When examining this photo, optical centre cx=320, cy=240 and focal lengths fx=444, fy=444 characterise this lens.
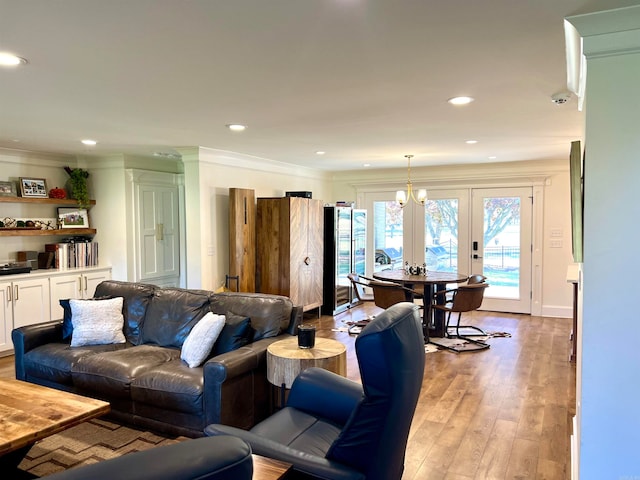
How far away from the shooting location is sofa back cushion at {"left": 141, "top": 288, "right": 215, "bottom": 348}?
3.56 m

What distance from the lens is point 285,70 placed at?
8.02 ft

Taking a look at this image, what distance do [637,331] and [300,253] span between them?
451cm

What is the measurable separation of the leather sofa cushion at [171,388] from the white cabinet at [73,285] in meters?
2.91

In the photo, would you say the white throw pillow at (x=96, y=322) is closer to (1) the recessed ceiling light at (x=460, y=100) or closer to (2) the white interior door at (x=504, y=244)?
(1) the recessed ceiling light at (x=460, y=100)

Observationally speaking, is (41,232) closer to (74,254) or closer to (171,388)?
(74,254)

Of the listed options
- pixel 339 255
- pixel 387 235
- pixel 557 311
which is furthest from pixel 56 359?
pixel 557 311

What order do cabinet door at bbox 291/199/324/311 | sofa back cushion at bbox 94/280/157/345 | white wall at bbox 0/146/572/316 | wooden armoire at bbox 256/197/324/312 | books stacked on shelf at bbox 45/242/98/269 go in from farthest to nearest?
cabinet door at bbox 291/199/324/311 → wooden armoire at bbox 256/197/324/312 → books stacked on shelf at bbox 45/242/98/269 → white wall at bbox 0/146/572/316 → sofa back cushion at bbox 94/280/157/345

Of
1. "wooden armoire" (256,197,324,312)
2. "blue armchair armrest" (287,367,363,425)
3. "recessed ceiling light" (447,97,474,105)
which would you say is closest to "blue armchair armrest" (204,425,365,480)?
"blue armchair armrest" (287,367,363,425)

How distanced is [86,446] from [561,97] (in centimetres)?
385

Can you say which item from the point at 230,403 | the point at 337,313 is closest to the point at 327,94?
the point at 230,403

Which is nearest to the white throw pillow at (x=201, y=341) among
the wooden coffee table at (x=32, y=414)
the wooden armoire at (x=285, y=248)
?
the wooden coffee table at (x=32, y=414)

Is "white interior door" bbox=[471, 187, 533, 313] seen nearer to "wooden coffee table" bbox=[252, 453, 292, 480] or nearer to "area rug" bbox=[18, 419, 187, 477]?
→ "area rug" bbox=[18, 419, 187, 477]

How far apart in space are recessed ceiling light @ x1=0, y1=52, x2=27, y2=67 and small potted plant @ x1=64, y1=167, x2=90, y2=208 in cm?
363

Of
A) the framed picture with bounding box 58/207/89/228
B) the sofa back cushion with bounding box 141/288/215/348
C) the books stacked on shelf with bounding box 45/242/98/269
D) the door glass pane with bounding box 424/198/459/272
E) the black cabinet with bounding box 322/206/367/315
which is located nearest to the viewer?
the sofa back cushion with bounding box 141/288/215/348
